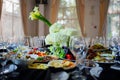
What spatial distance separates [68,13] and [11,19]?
2106mm

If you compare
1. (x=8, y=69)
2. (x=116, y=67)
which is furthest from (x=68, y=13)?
(x=8, y=69)

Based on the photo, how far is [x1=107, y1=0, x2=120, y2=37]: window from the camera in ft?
25.9

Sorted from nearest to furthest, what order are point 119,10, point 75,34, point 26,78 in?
point 26,78 < point 75,34 < point 119,10

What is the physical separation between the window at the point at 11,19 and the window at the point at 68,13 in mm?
1519

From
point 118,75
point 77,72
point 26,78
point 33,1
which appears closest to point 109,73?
point 118,75

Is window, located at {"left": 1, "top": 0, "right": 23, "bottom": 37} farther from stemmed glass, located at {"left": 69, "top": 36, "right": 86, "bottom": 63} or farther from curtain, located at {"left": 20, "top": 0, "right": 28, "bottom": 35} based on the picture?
stemmed glass, located at {"left": 69, "top": 36, "right": 86, "bottom": 63}

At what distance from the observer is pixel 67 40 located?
6.86 feet

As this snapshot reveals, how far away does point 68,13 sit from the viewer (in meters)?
8.39

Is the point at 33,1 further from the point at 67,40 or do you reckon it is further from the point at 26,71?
the point at 26,71

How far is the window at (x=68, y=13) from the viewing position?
27.3 feet

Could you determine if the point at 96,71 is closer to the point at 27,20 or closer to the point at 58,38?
the point at 58,38

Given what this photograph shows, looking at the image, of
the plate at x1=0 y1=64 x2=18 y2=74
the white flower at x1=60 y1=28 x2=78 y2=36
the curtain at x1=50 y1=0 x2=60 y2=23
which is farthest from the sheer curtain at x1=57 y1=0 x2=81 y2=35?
the plate at x1=0 y1=64 x2=18 y2=74

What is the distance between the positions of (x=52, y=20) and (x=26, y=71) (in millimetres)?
6742

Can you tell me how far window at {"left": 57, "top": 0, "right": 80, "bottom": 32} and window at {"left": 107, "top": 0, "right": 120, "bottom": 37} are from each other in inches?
47.2
